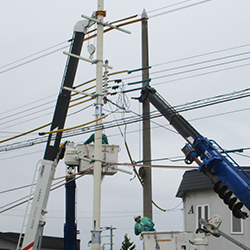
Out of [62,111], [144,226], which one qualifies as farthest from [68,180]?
[144,226]

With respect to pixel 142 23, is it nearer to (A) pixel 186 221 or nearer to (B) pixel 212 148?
(B) pixel 212 148

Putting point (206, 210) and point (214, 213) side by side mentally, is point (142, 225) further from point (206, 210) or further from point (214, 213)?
point (206, 210)

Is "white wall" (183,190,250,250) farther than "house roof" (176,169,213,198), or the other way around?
"house roof" (176,169,213,198)

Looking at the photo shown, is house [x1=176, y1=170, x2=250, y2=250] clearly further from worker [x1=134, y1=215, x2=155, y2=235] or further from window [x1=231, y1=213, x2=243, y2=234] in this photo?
worker [x1=134, y1=215, x2=155, y2=235]

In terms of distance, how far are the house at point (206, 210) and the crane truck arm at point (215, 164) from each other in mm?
3868

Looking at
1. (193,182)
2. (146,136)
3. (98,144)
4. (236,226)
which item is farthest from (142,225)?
(193,182)

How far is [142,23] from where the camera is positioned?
17016 millimetres

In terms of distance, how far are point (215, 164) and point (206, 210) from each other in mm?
6177

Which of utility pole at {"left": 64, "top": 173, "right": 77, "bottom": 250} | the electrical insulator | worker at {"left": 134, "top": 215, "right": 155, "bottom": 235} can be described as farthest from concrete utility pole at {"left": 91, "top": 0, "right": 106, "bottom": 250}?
the electrical insulator

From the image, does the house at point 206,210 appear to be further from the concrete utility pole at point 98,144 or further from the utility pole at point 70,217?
the concrete utility pole at point 98,144

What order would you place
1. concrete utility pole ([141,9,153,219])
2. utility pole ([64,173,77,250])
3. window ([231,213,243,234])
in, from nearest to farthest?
1. concrete utility pole ([141,9,153,219])
2. utility pole ([64,173,77,250])
3. window ([231,213,243,234])

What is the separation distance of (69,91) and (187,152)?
499 cm

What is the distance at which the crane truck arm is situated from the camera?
41.5 ft

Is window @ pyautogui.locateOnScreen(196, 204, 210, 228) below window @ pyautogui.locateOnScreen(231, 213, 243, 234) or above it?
above
